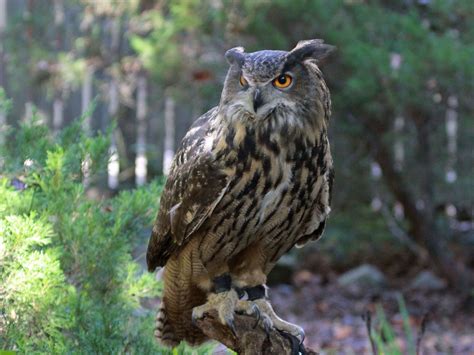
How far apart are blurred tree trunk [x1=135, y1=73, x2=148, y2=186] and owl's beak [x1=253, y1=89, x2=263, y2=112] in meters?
5.63

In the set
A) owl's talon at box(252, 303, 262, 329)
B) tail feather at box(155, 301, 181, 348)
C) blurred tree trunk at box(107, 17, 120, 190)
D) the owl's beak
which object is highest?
the owl's beak

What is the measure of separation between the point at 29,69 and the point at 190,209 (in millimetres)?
5159

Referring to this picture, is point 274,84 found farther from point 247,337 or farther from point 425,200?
point 425,200

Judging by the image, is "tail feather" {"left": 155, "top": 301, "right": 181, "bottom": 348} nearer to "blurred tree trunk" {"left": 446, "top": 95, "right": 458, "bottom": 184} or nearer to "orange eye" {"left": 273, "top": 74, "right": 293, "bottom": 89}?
"orange eye" {"left": 273, "top": 74, "right": 293, "bottom": 89}

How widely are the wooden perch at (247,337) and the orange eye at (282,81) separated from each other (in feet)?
2.68

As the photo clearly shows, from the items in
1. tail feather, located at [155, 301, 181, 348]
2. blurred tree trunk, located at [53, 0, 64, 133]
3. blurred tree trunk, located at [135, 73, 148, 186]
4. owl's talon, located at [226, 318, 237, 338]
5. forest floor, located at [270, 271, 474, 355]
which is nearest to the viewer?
owl's talon, located at [226, 318, 237, 338]

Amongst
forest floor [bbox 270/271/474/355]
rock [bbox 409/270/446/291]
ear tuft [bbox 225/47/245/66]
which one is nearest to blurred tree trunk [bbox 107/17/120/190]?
forest floor [bbox 270/271/474/355]

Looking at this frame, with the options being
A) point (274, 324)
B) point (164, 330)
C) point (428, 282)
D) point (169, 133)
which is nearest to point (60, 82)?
point (169, 133)

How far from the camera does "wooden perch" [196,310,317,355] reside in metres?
2.59

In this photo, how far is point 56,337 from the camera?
88.6 inches

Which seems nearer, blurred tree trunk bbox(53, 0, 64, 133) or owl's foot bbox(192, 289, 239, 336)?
owl's foot bbox(192, 289, 239, 336)

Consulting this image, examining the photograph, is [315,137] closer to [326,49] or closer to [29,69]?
[326,49]

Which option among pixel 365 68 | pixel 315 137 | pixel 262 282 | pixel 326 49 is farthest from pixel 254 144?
pixel 365 68

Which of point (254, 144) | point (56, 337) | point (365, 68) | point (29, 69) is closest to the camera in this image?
point (56, 337)
